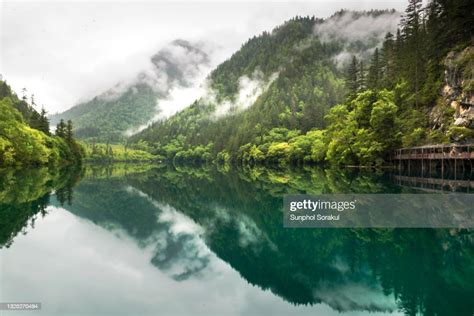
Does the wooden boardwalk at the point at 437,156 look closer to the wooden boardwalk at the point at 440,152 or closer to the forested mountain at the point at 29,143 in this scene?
the wooden boardwalk at the point at 440,152

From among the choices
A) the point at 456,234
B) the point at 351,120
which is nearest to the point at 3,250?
the point at 456,234

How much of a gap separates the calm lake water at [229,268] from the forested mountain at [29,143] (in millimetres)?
48531

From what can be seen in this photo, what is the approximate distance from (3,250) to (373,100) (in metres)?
59.9

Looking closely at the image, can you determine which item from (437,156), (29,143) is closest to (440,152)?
(437,156)

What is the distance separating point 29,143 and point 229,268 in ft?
227

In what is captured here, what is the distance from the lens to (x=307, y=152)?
97625 mm

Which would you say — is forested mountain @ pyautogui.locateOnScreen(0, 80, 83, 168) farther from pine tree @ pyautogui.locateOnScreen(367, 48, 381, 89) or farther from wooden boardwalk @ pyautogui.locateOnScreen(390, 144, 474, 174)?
pine tree @ pyautogui.locateOnScreen(367, 48, 381, 89)

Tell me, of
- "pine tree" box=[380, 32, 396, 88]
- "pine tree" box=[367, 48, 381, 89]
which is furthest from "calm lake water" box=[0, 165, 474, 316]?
"pine tree" box=[367, 48, 381, 89]

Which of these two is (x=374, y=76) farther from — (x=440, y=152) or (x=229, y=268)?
(x=229, y=268)

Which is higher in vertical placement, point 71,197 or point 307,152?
point 307,152

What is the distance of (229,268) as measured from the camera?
13.7 meters

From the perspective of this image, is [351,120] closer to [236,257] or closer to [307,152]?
[307,152]

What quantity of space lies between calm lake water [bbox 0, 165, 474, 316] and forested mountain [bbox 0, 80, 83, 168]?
159 feet

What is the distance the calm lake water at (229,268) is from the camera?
33.3ft
